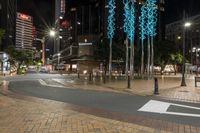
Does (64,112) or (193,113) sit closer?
(64,112)

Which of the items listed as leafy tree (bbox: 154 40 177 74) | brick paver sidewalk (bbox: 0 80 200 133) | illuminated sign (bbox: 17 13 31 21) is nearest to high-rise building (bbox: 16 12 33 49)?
illuminated sign (bbox: 17 13 31 21)

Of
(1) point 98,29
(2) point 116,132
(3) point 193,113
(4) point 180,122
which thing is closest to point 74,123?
(2) point 116,132

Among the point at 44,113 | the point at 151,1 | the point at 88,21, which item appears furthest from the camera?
the point at 88,21

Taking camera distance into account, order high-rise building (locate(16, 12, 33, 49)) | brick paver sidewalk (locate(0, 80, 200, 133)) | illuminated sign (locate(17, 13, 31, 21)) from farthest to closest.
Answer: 1. high-rise building (locate(16, 12, 33, 49))
2. illuminated sign (locate(17, 13, 31, 21))
3. brick paver sidewalk (locate(0, 80, 200, 133))

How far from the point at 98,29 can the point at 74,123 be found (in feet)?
368

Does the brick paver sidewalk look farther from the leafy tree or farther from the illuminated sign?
the illuminated sign

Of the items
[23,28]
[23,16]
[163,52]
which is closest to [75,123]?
[163,52]

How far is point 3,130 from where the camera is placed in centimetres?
863

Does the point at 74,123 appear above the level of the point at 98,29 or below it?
below

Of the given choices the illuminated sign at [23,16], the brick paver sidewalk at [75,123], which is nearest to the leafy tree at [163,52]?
the brick paver sidewalk at [75,123]

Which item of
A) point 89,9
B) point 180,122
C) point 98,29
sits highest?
point 89,9

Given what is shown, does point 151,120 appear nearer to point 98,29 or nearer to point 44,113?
point 44,113

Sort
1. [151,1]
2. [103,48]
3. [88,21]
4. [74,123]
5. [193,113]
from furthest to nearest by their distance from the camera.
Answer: [88,21] < [103,48] < [151,1] < [193,113] < [74,123]

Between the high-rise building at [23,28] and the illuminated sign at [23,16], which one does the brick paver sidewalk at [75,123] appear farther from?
the illuminated sign at [23,16]
